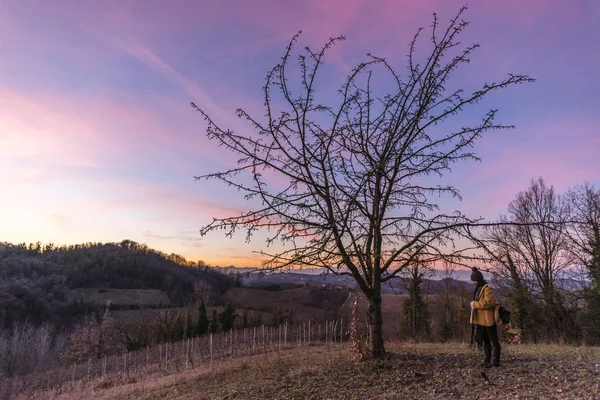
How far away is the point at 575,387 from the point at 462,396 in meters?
1.52

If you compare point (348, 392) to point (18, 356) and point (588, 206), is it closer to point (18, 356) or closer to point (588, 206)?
point (588, 206)

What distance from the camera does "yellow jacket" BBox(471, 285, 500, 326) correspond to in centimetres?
734

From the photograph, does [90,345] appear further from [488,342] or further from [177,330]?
[488,342]

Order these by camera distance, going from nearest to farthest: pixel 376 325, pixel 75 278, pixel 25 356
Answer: pixel 376 325 < pixel 25 356 < pixel 75 278

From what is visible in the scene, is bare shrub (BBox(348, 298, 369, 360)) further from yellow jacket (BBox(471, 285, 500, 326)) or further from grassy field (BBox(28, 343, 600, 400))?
yellow jacket (BBox(471, 285, 500, 326))

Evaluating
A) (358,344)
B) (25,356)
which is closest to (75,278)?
(25,356)

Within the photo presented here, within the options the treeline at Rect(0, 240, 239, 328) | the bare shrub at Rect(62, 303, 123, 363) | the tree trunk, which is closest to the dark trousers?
the tree trunk

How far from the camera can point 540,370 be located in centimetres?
677

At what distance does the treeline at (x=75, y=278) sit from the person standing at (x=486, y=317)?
241 feet

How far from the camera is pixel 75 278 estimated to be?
139750mm

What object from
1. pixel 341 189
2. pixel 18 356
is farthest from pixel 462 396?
pixel 18 356

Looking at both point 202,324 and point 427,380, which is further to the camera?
point 202,324

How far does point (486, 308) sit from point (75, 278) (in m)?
157

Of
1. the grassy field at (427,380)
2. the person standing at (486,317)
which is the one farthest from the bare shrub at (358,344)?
the person standing at (486,317)
